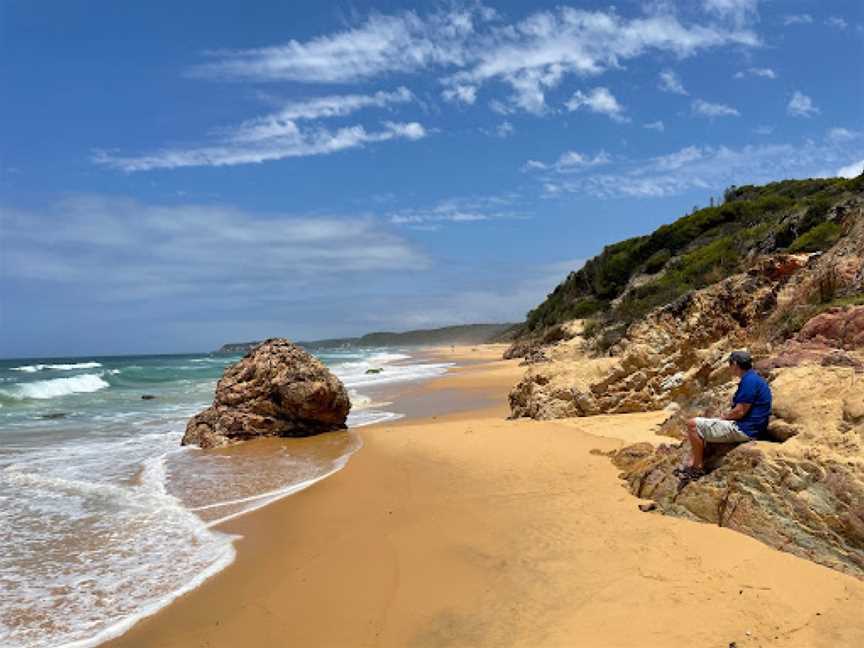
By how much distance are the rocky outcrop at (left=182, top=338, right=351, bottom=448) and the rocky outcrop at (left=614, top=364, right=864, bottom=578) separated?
8307mm

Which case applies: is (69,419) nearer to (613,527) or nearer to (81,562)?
(81,562)

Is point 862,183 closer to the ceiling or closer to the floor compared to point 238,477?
closer to the ceiling

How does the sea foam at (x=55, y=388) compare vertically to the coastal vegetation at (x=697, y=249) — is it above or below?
below

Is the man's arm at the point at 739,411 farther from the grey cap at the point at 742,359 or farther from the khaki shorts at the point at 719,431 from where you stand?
the grey cap at the point at 742,359

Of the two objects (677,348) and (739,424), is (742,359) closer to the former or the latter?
(739,424)

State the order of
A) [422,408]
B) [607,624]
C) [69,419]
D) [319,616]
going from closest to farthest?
1. [607,624]
2. [319,616]
3. [422,408]
4. [69,419]

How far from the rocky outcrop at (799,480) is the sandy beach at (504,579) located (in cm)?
19

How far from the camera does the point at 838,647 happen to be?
3520mm

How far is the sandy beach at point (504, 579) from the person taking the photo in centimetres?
393

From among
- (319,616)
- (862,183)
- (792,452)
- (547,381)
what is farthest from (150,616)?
(862,183)

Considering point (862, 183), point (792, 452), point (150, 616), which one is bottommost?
point (150, 616)

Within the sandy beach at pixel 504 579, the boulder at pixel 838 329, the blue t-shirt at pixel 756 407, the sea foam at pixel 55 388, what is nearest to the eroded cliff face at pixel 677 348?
the boulder at pixel 838 329

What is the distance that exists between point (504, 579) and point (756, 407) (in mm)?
2917

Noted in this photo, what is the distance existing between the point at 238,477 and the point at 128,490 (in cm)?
154
